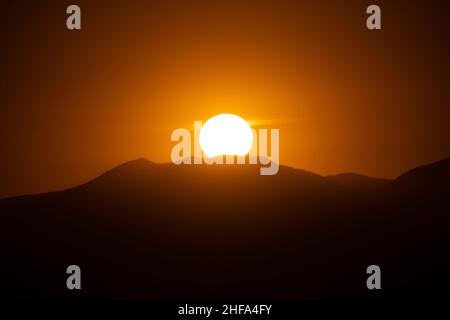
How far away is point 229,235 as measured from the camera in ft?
56.2

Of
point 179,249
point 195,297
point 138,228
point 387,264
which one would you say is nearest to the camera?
point 195,297

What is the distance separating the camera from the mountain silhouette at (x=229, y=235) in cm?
1513

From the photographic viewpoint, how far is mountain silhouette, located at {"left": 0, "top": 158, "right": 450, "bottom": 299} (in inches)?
596

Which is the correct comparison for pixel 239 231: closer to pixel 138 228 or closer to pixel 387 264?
pixel 138 228

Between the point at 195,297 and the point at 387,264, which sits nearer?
the point at 195,297

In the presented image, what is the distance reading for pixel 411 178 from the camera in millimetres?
19031

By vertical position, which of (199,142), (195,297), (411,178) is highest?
(199,142)

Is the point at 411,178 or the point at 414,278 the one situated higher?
the point at 411,178

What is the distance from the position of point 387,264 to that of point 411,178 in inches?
178
